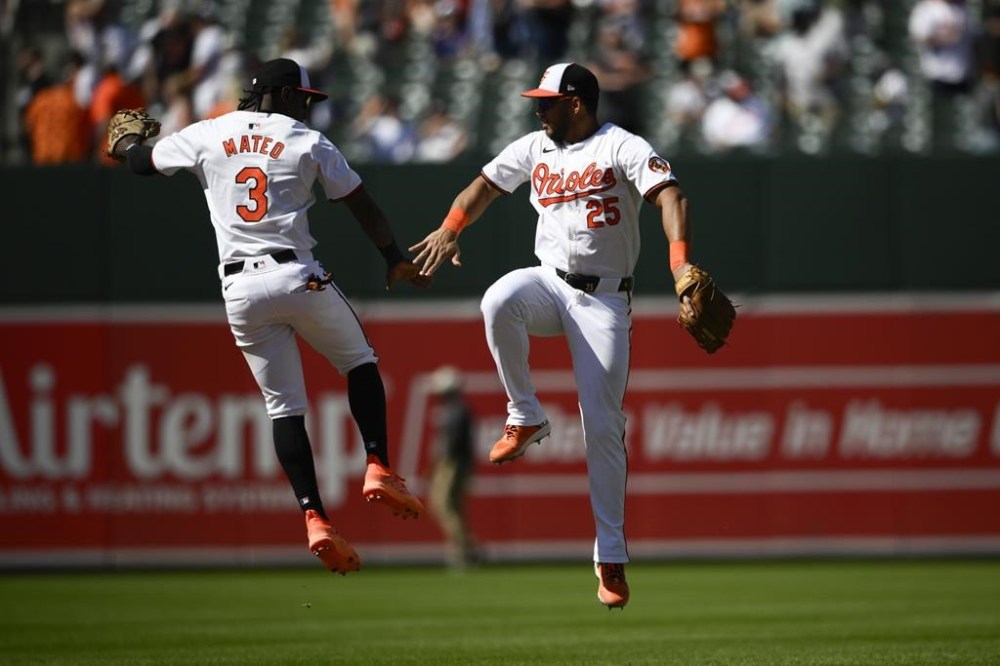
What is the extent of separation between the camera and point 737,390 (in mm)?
18125

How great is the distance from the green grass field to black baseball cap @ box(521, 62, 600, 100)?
10.8ft

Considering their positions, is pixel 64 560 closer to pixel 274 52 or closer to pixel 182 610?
pixel 182 610

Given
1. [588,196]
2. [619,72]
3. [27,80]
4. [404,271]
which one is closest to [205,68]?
[27,80]

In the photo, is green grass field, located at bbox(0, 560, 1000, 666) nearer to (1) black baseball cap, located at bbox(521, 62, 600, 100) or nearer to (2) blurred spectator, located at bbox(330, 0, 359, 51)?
(1) black baseball cap, located at bbox(521, 62, 600, 100)

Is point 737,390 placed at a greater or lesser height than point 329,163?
lesser

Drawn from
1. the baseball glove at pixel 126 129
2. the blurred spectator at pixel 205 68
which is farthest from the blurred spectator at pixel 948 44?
the baseball glove at pixel 126 129

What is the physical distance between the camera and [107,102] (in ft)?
59.3

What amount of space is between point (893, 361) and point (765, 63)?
4.09 meters

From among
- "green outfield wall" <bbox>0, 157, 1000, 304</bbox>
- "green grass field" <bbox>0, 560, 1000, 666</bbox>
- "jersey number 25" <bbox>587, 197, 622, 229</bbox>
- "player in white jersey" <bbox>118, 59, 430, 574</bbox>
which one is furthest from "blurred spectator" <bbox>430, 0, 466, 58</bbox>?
"jersey number 25" <bbox>587, 197, 622, 229</bbox>

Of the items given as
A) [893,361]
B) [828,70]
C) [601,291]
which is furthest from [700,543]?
[601,291]

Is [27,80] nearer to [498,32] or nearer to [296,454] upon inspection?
[498,32]

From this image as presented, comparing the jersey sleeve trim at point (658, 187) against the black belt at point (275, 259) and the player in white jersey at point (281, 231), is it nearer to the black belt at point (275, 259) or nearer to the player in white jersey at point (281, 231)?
the player in white jersey at point (281, 231)

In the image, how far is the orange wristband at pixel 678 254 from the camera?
27.9ft

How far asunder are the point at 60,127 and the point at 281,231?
34.4ft
